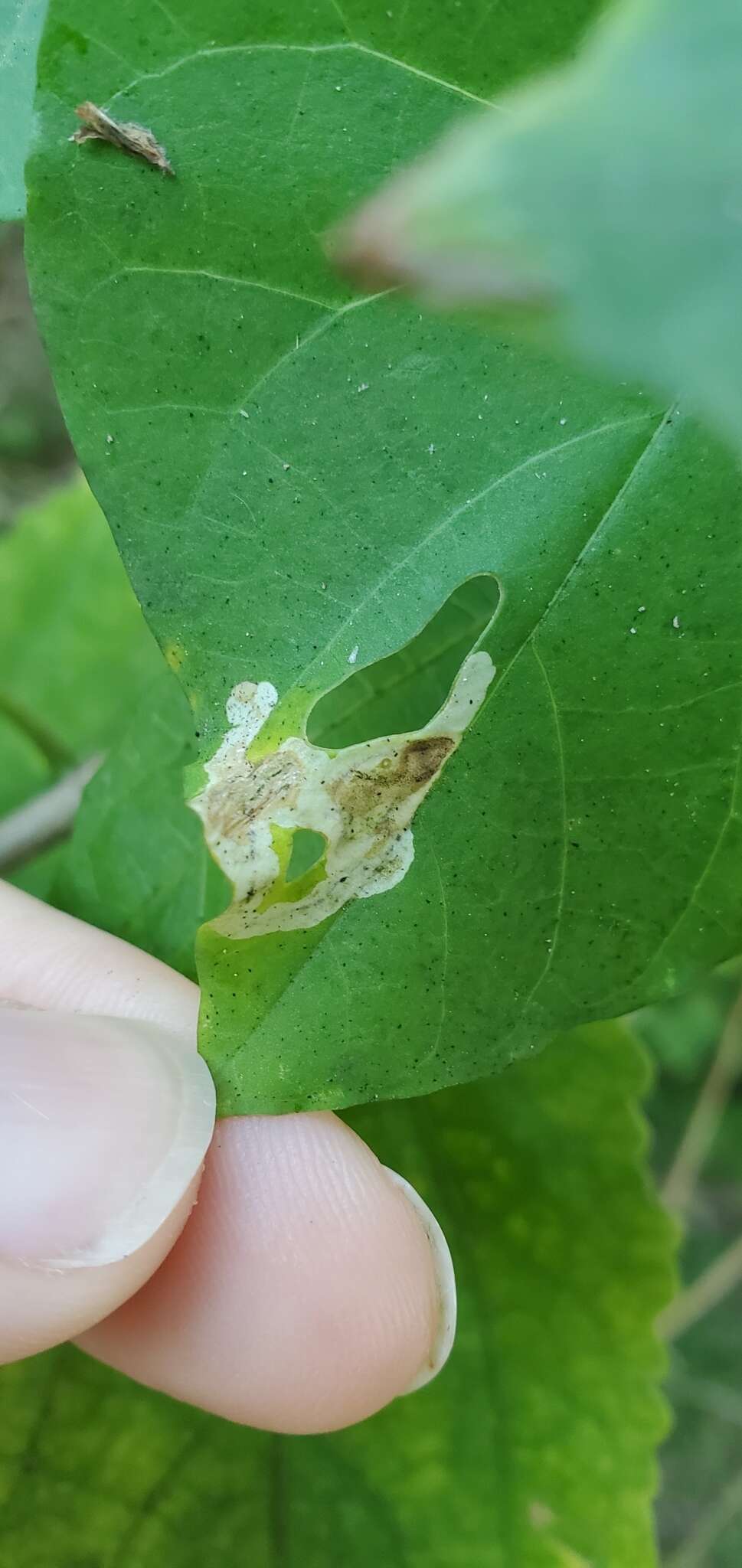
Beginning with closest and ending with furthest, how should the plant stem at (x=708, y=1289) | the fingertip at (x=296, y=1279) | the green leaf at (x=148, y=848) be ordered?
the fingertip at (x=296, y=1279)
the green leaf at (x=148, y=848)
the plant stem at (x=708, y=1289)

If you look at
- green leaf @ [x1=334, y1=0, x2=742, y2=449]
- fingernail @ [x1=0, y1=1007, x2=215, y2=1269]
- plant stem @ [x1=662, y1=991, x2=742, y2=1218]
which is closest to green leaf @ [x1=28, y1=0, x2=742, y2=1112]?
fingernail @ [x1=0, y1=1007, x2=215, y2=1269]

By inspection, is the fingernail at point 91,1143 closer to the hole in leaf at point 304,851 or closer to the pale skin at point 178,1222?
the pale skin at point 178,1222

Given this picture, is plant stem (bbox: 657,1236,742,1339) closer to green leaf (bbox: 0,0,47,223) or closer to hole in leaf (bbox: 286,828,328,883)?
hole in leaf (bbox: 286,828,328,883)

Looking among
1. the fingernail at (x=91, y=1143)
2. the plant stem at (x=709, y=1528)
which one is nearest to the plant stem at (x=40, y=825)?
the fingernail at (x=91, y=1143)

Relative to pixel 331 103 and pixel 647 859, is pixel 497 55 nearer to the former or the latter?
pixel 331 103

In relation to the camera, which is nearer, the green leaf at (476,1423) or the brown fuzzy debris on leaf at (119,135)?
the brown fuzzy debris on leaf at (119,135)

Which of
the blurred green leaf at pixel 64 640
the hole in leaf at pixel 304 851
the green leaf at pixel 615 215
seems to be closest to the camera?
the green leaf at pixel 615 215

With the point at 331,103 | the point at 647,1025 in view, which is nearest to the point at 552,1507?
the point at 647,1025

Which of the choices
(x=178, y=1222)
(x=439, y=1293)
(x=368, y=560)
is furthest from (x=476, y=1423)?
(x=368, y=560)
